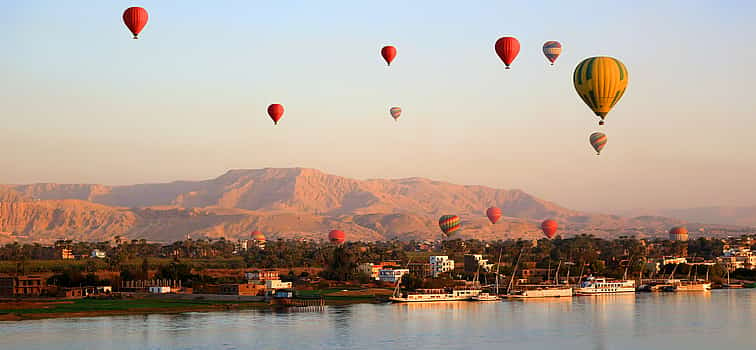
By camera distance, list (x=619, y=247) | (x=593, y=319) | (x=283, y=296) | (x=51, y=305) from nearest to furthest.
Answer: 1. (x=593, y=319)
2. (x=51, y=305)
3. (x=283, y=296)
4. (x=619, y=247)

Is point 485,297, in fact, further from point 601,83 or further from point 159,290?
point 601,83

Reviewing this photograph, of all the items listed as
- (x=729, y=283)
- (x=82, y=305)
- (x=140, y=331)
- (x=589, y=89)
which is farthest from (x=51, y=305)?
(x=729, y=283)

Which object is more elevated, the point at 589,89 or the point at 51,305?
the point at 589,89

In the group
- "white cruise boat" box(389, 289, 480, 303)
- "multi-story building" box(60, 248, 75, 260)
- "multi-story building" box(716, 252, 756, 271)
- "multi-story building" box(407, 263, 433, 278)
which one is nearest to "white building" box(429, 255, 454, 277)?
"multi-story building" box(407, 263, 433, 278)

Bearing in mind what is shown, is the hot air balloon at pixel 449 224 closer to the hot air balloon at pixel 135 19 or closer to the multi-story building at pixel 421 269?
the multi-story building at pixel 421 269

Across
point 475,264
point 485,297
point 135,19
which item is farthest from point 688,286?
point 135,19

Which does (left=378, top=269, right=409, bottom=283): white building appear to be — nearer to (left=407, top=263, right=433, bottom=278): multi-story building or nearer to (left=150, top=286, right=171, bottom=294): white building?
(left=407, top=263, right=433, bottom=278): multi-story building

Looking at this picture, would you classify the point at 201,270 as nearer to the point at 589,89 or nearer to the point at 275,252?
the point at 275,252
